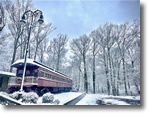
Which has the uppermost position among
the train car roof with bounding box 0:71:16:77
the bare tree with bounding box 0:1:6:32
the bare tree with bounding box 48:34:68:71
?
the bare tree with bounding box 0:1:6:32

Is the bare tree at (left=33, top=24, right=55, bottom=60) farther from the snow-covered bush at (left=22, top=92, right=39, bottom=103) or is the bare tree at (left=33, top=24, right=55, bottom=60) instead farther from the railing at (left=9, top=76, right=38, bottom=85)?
the snow-covered bush at (left=22, top=92, right=39, bottom=103)

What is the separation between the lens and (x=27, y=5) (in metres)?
3.35

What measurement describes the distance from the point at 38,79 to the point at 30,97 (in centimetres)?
49

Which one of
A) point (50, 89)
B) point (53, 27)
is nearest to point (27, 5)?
point (53, 27)

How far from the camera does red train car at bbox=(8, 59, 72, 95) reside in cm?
286

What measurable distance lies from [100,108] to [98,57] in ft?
4.78

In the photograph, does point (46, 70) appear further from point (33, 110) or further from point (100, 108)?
point (100, 108)

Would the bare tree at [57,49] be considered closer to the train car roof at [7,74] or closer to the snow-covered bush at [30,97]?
the snow-covered bush at [30,97]

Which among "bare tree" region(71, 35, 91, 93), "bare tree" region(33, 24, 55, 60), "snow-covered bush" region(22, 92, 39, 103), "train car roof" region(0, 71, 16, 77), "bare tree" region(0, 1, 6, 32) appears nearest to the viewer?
"snow-covered bush" region(22, 92, 39, 103)

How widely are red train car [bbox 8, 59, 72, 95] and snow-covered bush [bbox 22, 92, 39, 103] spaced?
0.40 feet

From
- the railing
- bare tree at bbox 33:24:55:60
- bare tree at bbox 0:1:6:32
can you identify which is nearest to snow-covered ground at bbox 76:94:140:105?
the railing

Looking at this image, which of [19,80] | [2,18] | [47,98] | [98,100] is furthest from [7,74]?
[98,100]

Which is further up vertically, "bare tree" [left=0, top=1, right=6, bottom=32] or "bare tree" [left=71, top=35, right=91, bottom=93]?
"bare tree" [left=0, top=1, right=6, bottom=32]

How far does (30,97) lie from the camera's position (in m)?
2.74
